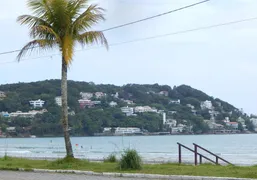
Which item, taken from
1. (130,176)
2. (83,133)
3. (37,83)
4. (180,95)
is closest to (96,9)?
(130,176)

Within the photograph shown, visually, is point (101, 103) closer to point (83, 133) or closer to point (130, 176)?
point (83, 133)

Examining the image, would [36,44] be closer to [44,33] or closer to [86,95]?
[44,33]

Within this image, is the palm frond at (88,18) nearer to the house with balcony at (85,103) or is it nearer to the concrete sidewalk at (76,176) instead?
the concrete sidewalk at (76,176)

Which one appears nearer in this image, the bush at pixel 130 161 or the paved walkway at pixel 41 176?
the paved walkway at pixel 41 176

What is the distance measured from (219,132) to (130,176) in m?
130

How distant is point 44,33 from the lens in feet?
67.7

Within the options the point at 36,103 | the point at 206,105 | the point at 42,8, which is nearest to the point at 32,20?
the point at 42,8

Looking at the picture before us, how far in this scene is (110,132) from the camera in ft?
376

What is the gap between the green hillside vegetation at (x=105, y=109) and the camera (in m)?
84.8

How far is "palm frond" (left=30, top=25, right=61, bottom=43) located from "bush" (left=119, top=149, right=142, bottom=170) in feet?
18.4

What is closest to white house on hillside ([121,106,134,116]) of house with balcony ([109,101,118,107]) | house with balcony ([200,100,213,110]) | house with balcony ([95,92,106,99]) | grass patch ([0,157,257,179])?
house with balcony ([109,101,118,107])

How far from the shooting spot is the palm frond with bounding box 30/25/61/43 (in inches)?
788

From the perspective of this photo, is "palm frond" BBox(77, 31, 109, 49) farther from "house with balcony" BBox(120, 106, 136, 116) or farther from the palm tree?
"house with balcony" BBox(120, 106, 136, 116)

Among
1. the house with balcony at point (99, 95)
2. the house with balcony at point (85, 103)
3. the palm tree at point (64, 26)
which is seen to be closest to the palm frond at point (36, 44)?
the palm tree at point (64, 26)
